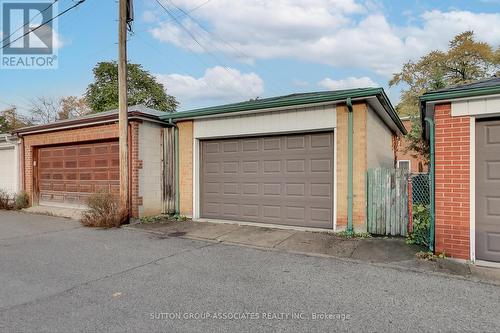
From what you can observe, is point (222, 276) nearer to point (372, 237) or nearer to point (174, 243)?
point (174, 243)

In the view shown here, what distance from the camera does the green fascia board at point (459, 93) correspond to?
5.09 m

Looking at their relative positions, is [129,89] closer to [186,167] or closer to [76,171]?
[76,171]

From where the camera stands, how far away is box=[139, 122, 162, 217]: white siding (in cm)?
961

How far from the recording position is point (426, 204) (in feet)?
21.8

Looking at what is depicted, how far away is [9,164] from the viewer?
1415cm

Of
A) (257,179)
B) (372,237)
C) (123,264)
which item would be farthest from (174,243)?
(372,237)

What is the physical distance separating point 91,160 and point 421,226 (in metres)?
9.40

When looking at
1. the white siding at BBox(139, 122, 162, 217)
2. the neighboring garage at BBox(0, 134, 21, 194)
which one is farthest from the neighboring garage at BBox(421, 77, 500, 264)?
the neighboring garage at BBox(0, 134, 21, 194)

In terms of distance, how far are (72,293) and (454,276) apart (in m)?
5.14

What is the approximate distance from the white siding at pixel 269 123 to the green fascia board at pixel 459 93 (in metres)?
2.27

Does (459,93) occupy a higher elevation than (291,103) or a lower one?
lower

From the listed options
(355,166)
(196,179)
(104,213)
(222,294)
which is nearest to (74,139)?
(104,213)
